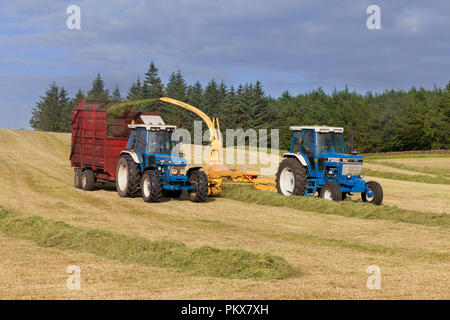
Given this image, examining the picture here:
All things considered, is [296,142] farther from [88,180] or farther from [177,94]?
[177,94]

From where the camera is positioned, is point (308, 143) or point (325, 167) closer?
point (325, 167)

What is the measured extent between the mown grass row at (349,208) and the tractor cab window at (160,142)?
2.82 metres

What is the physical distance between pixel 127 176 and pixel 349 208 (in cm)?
700

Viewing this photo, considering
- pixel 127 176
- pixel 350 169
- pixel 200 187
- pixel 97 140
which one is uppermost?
pixel 97 140

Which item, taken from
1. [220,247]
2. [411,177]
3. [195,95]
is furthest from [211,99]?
[220,247]

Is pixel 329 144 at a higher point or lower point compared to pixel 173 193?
higher

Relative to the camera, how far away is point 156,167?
1797cm

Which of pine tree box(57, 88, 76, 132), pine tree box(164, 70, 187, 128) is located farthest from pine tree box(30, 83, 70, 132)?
pine tree box(164, 70, 187, 128)

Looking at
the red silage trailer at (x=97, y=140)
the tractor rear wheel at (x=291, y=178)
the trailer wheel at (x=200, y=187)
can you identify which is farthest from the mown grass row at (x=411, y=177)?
the red silage trailer at (x=97, y=140)

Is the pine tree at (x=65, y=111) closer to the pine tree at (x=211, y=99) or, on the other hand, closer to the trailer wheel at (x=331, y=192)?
the pine tree at (x=211, y=99)

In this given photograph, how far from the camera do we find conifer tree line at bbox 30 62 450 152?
75.0 metres

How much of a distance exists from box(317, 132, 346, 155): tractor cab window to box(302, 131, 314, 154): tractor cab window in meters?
0.23

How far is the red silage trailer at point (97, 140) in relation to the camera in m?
19.6
